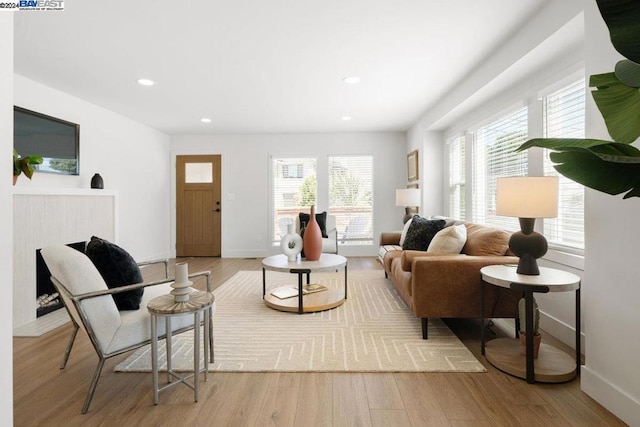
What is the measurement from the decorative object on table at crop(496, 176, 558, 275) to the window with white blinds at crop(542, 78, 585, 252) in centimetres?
52

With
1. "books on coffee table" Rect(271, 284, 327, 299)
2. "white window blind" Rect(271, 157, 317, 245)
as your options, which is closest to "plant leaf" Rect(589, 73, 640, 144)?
"books on coffee table" Rect(271, 284, 327, 299)

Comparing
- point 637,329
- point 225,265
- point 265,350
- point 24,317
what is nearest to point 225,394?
point 265,350

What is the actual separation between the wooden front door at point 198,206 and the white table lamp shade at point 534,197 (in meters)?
5.37

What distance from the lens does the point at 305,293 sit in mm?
3486

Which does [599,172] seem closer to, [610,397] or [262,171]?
[610,397]

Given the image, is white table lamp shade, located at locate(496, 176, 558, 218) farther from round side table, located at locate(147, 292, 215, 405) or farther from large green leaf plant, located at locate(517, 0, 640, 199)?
round side table, located at locate(147, 292, 215, 405)

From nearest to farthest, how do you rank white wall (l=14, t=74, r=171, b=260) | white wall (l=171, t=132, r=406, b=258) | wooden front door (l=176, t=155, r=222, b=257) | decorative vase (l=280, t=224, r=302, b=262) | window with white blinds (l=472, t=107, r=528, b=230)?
1. window with white blinds (l=472, t=107, r=528, b=230)
2. decorative vase (l=280, t=224, r=302, b=262)
3. white wall (l=14, t=74, r=171, b=260)
4. white wall (l=171, t=132, r=406, b=258)
5. wooden front door (l=176, t=155, r=222, b=257)

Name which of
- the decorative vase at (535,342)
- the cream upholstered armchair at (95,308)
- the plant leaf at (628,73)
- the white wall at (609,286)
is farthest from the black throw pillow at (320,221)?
the plant leaf at (628,73)

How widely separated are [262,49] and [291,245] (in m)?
1.83

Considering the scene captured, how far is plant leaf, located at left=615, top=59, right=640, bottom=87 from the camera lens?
88cm

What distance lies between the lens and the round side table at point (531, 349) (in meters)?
1.89

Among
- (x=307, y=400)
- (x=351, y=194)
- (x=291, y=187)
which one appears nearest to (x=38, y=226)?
(x=307, y=400)

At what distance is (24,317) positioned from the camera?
291cm

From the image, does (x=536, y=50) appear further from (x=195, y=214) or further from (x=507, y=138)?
(x=195, y=214)
